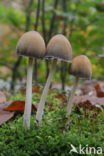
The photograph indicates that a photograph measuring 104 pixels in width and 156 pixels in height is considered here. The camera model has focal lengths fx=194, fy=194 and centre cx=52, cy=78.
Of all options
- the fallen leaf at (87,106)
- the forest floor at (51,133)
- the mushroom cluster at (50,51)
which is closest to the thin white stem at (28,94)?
the mushroom cluster at (50,51)

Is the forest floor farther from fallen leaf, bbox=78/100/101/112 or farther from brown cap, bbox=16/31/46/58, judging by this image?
brown cap, bbox=16/31/46/58

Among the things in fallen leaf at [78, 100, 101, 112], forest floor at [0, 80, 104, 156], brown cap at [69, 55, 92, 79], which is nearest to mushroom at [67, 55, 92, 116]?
brown cap at [69, 55, 92, 79]

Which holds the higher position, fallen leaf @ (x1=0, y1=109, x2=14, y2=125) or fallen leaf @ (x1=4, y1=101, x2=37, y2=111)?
fallen leaf @ (x1=4, y1=101, x2=37, y2=111)

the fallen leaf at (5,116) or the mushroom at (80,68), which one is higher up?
the mushroom at (80,68)

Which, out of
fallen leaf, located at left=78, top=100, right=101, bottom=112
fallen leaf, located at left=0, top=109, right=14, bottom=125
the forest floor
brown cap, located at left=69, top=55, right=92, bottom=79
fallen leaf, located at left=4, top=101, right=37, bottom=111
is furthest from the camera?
fallen leaf, located at left=78, top=100, right=101, bottom=112

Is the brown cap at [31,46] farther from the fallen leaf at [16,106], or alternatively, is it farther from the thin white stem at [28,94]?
the fallen leaf at [16,106]

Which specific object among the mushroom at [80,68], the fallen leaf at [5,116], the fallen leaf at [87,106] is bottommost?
the fallen leaf at [5,116]

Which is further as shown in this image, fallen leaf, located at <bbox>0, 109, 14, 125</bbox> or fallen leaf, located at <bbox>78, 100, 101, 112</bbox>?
fallen leaf, located at <bbox>78, 100, 101, 112</bbox>

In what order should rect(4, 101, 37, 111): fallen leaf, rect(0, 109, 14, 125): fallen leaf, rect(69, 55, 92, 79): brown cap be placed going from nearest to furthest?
rect(69, 55, 92, 79): brown cap, rect(0, 109, 14, 125): fallen leaf, rect(4, 101, 37, 111): fallen leaf

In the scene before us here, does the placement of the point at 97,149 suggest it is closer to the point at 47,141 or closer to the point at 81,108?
the point at 47,141
